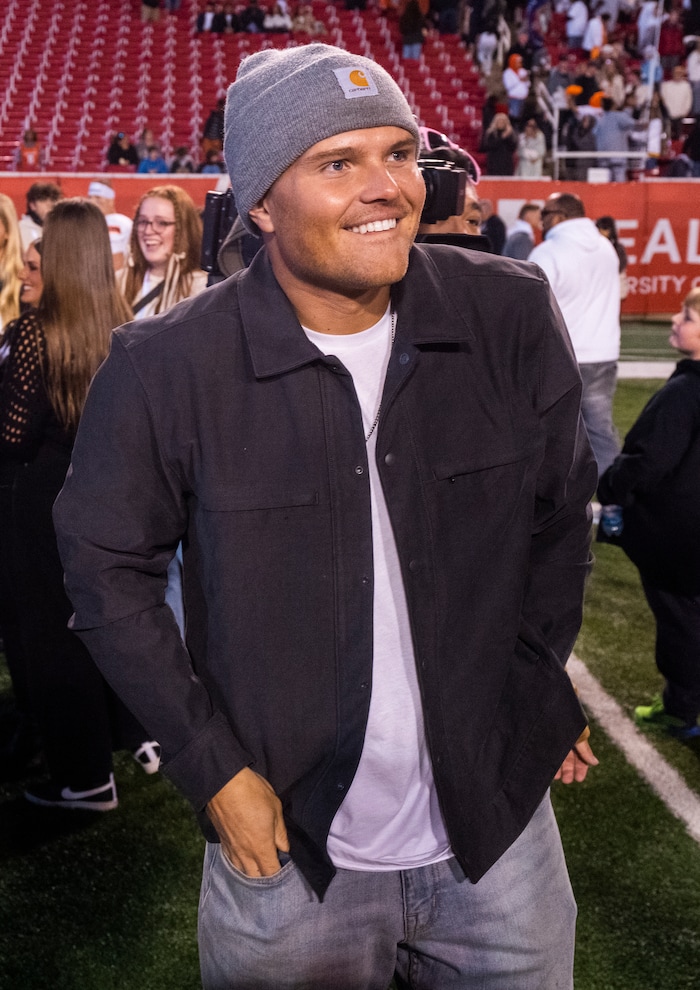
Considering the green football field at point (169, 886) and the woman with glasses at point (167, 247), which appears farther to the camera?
the woman with glasses at point (167, 247)

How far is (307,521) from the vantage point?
1525mm

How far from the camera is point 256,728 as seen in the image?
1592mm

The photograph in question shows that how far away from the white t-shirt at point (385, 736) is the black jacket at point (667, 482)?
2207 millimetres

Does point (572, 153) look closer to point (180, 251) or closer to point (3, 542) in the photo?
point (180, 251)

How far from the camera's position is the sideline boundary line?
11.7 ft

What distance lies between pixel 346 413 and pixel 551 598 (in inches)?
18.7

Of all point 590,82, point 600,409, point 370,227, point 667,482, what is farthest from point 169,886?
point 590,82

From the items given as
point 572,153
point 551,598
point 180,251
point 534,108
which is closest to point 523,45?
point 534,108

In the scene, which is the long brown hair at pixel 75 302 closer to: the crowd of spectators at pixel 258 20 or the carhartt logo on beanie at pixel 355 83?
the carhartt logo on beanie at pixel 355 83

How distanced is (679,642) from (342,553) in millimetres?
2598

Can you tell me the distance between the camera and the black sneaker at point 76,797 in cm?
362

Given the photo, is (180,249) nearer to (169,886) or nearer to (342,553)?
(169,886)

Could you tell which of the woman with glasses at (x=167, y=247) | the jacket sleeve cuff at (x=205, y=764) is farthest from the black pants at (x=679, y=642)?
the jacket sleeve cuff at (x=205, y=764)

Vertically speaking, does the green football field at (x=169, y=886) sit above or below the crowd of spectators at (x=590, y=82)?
below
